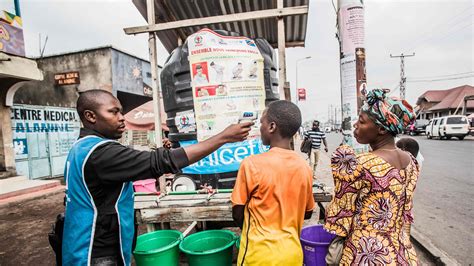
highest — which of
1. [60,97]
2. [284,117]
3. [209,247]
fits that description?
[60,97]

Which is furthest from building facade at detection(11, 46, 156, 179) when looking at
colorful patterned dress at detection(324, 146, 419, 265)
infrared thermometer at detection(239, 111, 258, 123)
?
colorful patterned dress at detection(324, 146, 419, 265)

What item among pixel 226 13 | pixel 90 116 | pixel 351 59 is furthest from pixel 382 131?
pixel 226 13

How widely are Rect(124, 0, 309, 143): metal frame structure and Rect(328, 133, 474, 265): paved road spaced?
10.3 ft

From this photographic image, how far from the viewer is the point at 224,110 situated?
3.09 m

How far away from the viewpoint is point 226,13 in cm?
471

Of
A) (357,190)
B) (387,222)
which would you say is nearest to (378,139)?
(357,190)

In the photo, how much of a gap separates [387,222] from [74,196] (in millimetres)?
1782

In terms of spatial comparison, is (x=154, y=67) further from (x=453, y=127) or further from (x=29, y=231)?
(x=453, y=127)

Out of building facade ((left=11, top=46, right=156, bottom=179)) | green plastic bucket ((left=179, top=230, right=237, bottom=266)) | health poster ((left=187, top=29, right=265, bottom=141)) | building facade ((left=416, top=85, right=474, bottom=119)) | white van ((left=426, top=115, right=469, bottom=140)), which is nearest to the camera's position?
green plastic bucket ((left=179, top=230, right=237, bottom=266))

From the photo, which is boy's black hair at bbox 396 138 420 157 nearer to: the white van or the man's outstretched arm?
the man's outstretched arm

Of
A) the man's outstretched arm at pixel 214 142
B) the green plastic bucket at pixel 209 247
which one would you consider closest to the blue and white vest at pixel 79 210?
the man's outstretched arm at pixel 214 142

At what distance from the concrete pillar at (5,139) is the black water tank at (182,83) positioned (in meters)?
7.84

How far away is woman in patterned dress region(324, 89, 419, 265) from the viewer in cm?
162

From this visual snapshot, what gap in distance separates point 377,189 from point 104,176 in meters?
1.51
